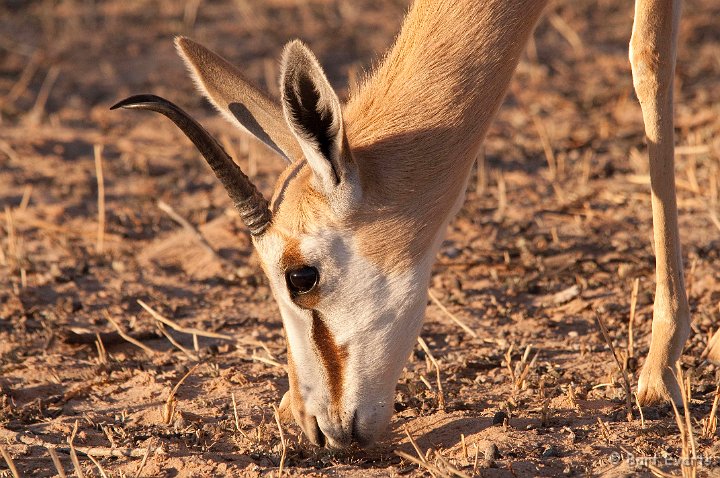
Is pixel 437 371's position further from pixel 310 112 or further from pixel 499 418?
pixel 310 112

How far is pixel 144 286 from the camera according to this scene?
6996mm

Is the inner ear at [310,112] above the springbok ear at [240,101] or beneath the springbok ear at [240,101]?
beneath

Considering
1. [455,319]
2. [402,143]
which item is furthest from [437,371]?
[402,143]

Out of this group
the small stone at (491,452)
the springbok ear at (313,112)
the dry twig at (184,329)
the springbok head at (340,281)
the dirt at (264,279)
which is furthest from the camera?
the dry twig at (184,329)

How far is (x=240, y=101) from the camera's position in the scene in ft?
16.7

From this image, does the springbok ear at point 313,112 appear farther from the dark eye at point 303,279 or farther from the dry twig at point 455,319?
the dry twig at point 455,319

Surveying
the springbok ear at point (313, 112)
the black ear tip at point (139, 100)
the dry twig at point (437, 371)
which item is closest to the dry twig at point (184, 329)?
the dry twig at point (437, 371)

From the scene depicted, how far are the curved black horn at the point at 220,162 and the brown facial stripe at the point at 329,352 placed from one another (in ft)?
1.67

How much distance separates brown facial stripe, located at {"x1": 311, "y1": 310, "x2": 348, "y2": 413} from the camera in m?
4.55

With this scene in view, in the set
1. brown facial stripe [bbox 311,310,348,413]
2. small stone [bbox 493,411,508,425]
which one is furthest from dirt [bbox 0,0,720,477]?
brown facial stripe [bbox 311,310,348,413]

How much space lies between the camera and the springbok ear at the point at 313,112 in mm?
3980

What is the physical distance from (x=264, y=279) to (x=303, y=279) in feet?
8.07

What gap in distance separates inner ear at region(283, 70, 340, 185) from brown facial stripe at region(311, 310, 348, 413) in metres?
0.82

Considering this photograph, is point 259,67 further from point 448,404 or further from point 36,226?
point 448,404
